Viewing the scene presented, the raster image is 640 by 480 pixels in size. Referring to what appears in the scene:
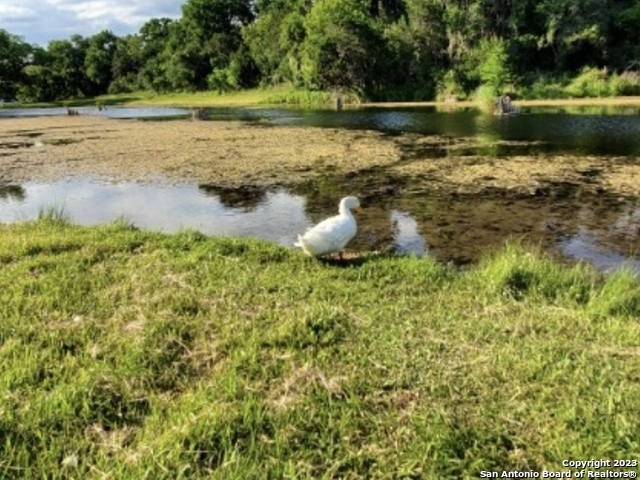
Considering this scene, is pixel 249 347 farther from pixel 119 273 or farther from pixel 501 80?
Answer: pixel 501 80

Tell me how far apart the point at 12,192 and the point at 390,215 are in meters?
9.61

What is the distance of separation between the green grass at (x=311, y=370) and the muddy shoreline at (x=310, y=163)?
7.13 meters

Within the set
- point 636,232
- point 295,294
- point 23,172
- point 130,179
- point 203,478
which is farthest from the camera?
point 23,172

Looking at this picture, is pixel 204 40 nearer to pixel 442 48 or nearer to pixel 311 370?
pixel 442 48

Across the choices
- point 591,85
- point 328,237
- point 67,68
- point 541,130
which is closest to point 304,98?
point 591,85

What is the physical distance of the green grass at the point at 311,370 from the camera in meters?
3.08

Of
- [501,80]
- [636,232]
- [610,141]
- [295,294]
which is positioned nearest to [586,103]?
[501,80]

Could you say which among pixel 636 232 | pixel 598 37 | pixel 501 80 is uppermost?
pixel 598 37

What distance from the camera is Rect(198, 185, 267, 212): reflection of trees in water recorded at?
458 inches

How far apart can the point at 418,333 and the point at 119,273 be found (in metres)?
3.45

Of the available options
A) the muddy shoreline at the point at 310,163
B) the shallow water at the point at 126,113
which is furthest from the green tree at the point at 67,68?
the muddy shoreline at the point at 310,163

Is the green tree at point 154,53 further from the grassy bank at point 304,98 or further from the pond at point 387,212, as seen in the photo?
the pond at point 387,212

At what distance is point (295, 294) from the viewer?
5.47m

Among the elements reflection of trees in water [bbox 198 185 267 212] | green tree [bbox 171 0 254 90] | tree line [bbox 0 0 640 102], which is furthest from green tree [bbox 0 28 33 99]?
reflection of trees in water [bbox 198 185 267 212]
